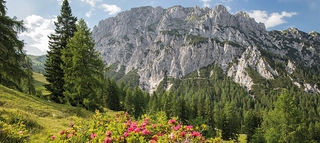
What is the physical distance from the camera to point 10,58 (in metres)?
21.3

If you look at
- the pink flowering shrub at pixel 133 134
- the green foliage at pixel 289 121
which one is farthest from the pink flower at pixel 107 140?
the green foliage at pixel 289 121

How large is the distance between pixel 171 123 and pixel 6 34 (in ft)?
74.4

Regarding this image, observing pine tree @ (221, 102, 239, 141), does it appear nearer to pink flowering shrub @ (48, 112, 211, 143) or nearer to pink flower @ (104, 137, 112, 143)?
pink flowering shrub @ (48, 112, 211, 143)

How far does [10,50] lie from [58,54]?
8.32m

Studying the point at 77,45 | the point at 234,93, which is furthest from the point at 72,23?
the point at 234,93

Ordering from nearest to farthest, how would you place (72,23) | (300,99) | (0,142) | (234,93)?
1. (0,142)
2. (72,23)
3. (300,99)
4. (234,93)

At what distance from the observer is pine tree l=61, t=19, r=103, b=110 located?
24.7 metres

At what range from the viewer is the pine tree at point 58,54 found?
Answer: 28.0 metres

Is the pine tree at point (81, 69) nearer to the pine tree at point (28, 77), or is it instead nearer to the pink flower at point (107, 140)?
the pine tree at point (28, 77)

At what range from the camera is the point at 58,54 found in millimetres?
29547

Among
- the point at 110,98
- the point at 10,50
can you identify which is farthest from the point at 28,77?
the point at 110,98

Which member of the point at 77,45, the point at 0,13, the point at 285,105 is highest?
the point at 0,13

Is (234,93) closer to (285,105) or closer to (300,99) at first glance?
(300,99)

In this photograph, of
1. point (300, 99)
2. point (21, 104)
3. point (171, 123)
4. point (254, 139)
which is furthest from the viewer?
point (300, 99)
